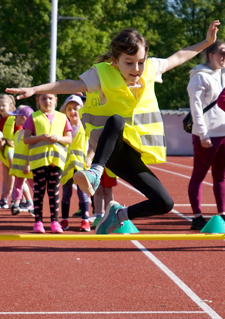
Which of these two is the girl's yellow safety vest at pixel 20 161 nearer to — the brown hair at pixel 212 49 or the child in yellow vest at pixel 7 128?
the child in yellow vest at pixel 7 128

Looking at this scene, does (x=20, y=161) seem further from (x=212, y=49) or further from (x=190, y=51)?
(x=190, y=51)

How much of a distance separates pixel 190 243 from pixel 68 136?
197 cm

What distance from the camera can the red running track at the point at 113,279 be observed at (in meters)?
4.34

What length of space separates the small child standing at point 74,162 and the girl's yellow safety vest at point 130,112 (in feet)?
10.4

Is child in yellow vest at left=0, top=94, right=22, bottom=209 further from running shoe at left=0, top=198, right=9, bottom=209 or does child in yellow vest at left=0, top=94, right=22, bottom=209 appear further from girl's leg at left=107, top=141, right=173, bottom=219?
girl's leg at left=107, top=141, right=173, bottom=219

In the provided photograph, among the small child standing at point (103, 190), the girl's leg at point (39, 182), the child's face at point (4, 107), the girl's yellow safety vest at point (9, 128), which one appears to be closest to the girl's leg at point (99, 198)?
the small child standing at point (103, 190)

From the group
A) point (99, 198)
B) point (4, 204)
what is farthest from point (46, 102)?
point (4, 204)

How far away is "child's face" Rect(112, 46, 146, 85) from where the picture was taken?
164 inches

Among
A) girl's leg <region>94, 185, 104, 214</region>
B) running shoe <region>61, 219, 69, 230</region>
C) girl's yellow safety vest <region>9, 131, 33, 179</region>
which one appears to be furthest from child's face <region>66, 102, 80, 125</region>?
running shoe <region>61, 219, 69, 230</region>

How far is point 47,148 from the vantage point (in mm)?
7055

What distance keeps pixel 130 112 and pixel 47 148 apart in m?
3.03

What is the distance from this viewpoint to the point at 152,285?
4.99 metres

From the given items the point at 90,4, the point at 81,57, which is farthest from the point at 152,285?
the point at 90,4

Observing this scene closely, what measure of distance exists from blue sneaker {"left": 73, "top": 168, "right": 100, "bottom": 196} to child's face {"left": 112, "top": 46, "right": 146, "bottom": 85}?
759 mm
